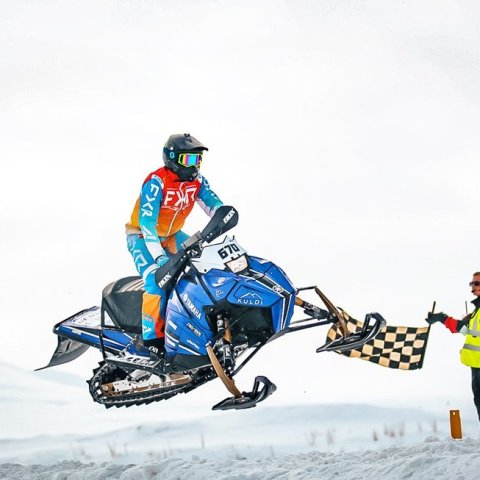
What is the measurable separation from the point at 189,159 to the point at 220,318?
1.56 m

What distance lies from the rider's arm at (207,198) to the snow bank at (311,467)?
2494 mm

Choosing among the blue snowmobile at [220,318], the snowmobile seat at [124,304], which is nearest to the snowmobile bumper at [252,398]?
the blue snowmobile at [220,318]

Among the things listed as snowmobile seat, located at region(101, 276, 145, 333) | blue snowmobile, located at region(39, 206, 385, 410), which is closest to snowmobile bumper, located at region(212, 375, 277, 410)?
blue snowmobile, located at region(39, 206, 385, 410)

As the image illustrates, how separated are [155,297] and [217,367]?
1.10 meters

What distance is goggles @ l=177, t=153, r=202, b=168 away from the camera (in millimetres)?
8914

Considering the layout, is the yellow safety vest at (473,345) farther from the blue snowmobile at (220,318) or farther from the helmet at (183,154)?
the helmet at (183,154)

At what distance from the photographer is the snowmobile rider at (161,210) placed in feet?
29.3

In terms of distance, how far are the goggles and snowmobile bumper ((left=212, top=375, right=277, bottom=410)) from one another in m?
2.17

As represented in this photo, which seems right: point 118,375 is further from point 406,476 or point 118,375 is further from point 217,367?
point 406,476

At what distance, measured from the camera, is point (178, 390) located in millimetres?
9156

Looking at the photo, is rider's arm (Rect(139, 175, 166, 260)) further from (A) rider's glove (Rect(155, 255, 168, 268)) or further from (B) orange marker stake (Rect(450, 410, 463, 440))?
(B) orange marker stake (Rect(450, 410, 463, 440))

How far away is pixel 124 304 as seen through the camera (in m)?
9.64

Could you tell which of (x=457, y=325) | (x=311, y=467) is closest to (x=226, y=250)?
(x=311, y=467)

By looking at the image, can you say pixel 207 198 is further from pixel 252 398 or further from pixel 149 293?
pixel 252 398
